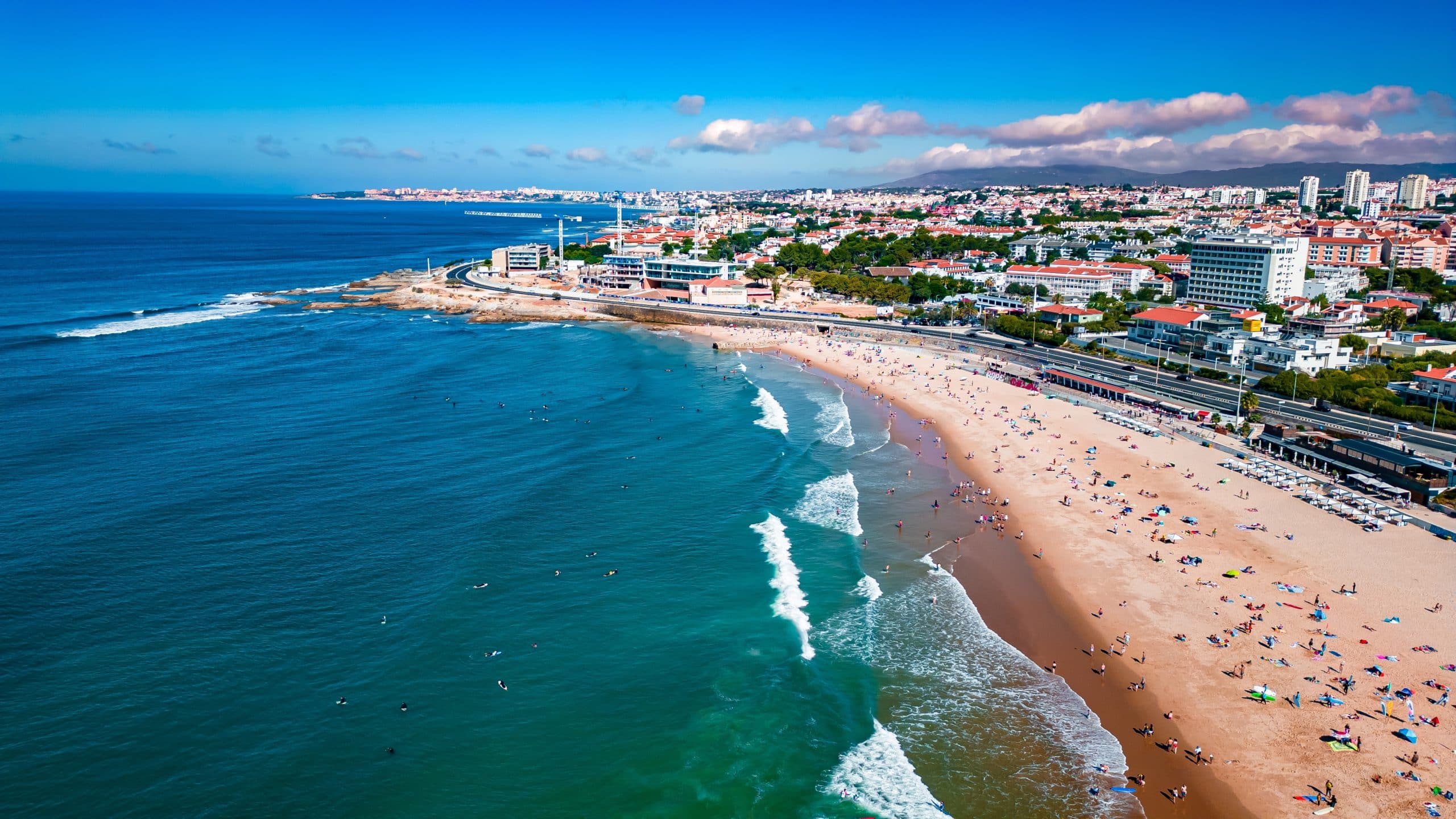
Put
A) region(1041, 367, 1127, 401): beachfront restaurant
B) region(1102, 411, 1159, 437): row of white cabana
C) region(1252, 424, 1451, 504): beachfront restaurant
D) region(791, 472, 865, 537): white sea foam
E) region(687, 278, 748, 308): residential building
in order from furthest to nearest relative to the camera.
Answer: region(687, 278, 748, 308): residential building
region(1041, 367, 1127, 401): beachfront restaurant
region(1102, 411, 1159, 437): row of white cabana
region(1252, 424, 1451, 504): beachfront restaurant
region(791, 472, 865, 537): white sea foam

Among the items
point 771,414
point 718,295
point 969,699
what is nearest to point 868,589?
point 969,699

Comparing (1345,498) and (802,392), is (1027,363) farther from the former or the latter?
(1345,498)

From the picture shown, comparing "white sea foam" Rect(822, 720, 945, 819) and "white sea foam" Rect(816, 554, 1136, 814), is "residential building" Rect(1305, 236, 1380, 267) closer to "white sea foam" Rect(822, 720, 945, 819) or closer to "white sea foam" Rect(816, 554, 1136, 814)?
"white sea foam" Rect(816, 554, 1136, 814)

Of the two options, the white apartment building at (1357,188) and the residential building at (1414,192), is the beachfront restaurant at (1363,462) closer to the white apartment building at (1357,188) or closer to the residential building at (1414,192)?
the white apartment building at (1357,188)

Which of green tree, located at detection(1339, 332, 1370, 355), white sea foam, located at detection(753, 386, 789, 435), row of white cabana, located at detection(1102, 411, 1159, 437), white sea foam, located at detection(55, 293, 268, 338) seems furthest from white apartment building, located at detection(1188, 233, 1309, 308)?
white sea foam, located at detection(55, 293, 268, 338)

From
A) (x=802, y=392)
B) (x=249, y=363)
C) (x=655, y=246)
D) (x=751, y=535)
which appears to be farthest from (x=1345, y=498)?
(x=655, y=246)

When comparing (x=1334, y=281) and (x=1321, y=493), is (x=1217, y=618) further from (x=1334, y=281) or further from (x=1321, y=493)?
(x=1334, y=281)
